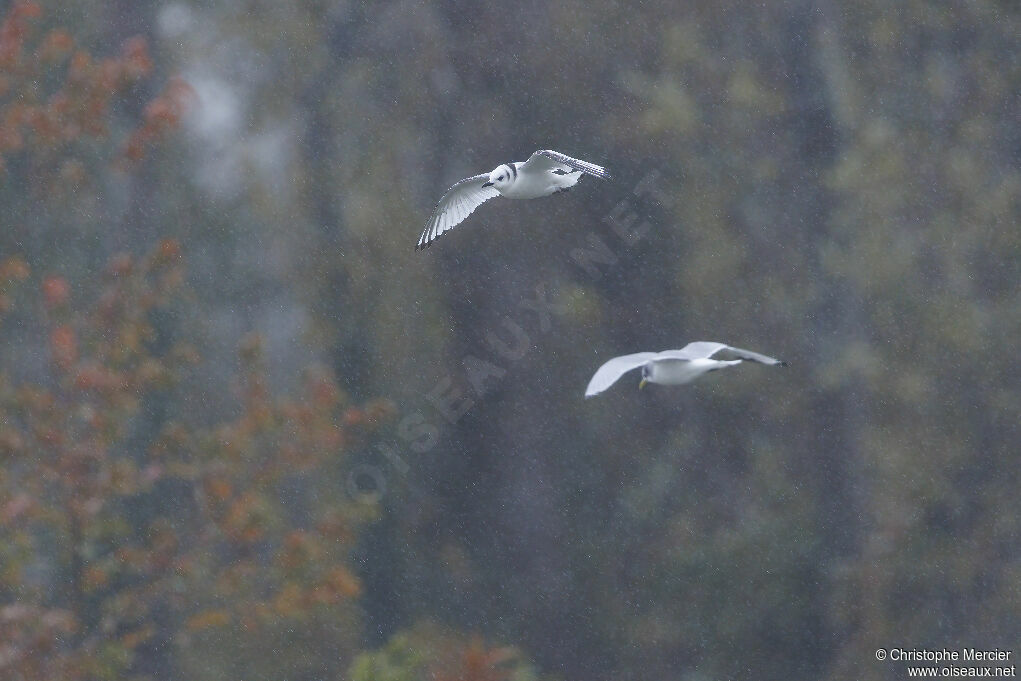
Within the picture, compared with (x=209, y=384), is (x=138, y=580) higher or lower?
lower

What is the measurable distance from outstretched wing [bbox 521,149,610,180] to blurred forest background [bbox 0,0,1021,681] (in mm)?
3171

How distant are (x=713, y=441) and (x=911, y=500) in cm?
136

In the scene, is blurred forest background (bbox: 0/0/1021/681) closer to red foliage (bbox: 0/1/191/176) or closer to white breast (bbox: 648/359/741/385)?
red foliage (bbox: 0/1/191/176)

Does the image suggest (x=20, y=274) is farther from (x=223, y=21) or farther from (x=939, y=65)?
(x=939, y=65)

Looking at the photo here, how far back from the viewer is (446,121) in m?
12.0

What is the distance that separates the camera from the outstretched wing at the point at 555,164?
7.34 m

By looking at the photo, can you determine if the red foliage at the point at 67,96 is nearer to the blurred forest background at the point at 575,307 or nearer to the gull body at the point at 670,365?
the blurred forest background at the point at 575,307

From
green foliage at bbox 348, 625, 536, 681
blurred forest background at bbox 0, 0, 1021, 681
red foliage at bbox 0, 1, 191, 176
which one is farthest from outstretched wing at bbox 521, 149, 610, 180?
red foliage at bbox 0, 1, 191, 176

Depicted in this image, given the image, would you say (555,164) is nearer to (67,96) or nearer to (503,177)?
(503,177)

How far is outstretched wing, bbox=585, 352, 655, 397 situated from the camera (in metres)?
6.91

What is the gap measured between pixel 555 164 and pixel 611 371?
142cm

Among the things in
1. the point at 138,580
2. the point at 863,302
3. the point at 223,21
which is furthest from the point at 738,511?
the point at 223,21

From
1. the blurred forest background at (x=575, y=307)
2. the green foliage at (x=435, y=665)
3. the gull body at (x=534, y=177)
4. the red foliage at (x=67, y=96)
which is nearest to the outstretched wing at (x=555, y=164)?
the gull body at (x=534, y=177)

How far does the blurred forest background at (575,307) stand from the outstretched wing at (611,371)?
3.82m
